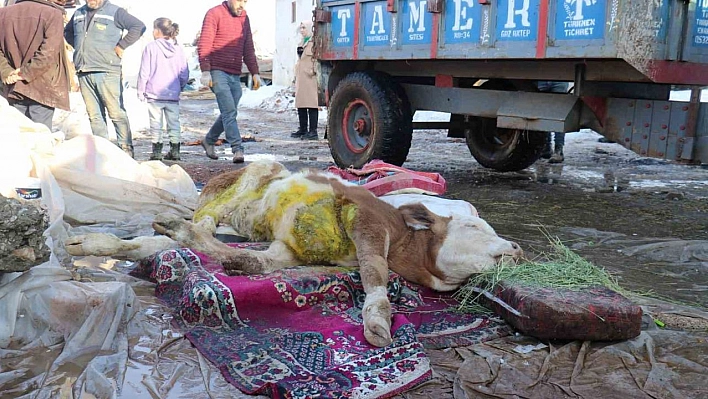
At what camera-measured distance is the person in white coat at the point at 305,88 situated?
12.1m

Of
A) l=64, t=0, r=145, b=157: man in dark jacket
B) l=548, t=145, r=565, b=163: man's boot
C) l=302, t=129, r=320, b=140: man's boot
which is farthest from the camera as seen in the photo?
l=302, t=129, r=320, b=140: man's boot

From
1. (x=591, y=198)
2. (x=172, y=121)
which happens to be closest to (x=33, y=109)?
(x=172, y=121)

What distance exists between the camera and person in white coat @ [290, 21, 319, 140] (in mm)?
12055

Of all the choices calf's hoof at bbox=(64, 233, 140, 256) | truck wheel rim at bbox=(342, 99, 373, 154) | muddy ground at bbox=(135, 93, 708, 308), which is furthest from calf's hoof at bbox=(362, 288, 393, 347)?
truck wheel rim at bbox=(342, 99, 373, 154)

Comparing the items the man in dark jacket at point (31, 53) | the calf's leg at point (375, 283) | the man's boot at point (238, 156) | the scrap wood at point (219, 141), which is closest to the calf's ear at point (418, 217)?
the calf's leg at point (375, 283)

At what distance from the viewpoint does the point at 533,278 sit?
358 cm

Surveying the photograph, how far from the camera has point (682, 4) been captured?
539 centimetres

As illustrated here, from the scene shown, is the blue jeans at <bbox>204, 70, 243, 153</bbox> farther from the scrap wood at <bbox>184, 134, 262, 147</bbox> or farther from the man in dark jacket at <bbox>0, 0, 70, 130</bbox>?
the man in dark jacket at <bbox>0, 0, 70, 130</bbox>

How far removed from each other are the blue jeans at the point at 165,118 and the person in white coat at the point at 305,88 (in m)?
2.78

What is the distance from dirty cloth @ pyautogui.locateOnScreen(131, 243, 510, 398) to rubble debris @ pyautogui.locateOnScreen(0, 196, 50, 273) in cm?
68

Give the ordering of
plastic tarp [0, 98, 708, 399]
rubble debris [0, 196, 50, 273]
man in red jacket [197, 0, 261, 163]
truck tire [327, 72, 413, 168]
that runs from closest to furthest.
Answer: plastic tarp [0, 98, 708, 399] → rubble debris [0, 196, 50, 273] → truck tire [327, 72, 413, 168] → man in red jacket [197, 0, 261, 163]

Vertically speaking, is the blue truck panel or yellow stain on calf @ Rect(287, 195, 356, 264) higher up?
the blue truck panel

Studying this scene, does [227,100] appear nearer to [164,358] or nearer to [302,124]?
[302,124]

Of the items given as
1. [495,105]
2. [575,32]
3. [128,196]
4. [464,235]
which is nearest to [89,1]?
[128,196]
